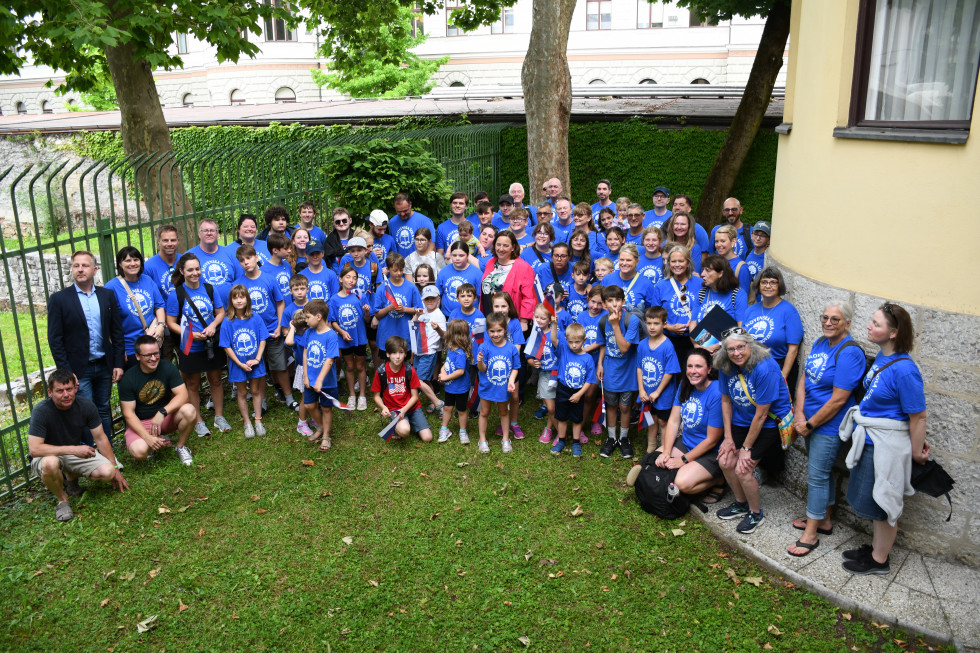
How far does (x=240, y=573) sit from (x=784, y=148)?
244 inches

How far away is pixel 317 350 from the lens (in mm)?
7602

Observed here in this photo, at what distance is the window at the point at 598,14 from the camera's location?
3803 centimetres

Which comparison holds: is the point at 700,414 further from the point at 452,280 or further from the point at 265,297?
the point at 265,297

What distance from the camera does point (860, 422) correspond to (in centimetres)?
524

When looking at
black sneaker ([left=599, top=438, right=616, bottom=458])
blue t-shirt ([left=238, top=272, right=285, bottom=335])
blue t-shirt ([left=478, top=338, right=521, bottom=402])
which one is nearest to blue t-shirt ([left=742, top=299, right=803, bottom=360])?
black sneaker ([left=599, top=438, right=616, bottom=458])

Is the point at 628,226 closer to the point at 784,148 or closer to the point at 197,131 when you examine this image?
the point at 784,148

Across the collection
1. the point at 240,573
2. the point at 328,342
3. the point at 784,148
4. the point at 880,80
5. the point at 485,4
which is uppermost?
the point at 485,4

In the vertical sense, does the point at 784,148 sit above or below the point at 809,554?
above

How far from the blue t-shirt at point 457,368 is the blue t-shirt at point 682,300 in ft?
6.89

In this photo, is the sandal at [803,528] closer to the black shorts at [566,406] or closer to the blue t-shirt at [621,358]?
the blue t-shirt at [621,358]

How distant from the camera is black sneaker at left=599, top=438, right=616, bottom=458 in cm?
747

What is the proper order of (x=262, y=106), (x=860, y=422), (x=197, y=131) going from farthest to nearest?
(x=262, y=106) → (x=197, y=131) → (x=860, y=422)

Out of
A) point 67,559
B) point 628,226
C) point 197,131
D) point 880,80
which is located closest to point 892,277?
point 880,80

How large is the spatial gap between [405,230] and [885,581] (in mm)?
6499
